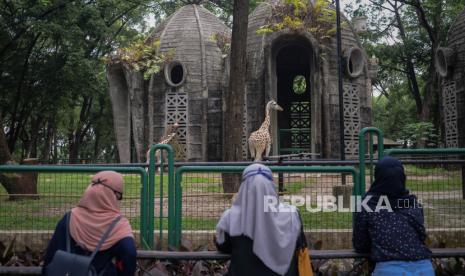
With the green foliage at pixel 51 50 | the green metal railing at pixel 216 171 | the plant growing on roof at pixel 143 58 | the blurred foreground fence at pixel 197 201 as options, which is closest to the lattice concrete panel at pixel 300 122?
the plant growing on roof at pixel 143 58

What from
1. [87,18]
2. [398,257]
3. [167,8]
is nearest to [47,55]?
[87,18]

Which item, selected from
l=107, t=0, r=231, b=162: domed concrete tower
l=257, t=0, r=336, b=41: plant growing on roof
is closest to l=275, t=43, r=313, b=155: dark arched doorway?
l=107, t=0, r=231, b=162: domed concrete tower

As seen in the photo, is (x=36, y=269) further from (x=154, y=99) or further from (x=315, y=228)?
(x=154, y=99)

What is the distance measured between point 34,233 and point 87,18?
57.7 feet

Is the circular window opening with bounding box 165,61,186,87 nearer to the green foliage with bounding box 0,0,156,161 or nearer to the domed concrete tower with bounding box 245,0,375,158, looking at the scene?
the domed concrete tower with bounding box 245,0,375,158

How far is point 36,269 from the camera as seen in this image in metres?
4.37

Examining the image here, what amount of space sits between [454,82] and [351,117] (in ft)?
15.5

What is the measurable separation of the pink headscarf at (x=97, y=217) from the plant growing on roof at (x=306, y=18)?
A: 12.7 m

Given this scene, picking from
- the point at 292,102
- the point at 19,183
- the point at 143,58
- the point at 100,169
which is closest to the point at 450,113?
the point at 292,102

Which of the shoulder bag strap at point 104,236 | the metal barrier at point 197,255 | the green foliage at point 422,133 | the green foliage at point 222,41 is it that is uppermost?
the green foliage at point 222,41

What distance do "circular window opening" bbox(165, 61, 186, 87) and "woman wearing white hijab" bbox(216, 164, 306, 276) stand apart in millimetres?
14900

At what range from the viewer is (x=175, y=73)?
18.9 metres

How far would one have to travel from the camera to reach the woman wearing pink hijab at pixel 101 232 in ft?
11.2

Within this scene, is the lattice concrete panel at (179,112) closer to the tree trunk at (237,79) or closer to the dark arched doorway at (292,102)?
the dark arched doorway at (292,102)
